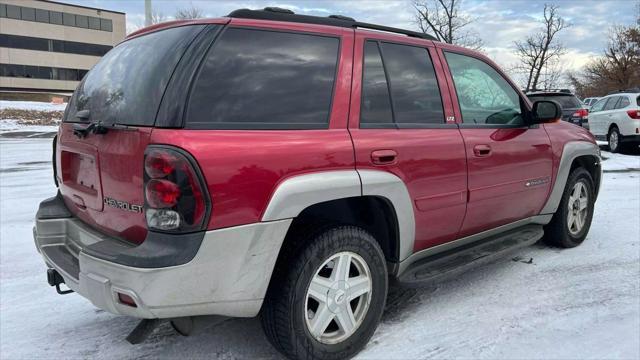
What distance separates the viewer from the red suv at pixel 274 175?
2273 millimetres

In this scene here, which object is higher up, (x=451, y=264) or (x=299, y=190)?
(x=299, y=190)

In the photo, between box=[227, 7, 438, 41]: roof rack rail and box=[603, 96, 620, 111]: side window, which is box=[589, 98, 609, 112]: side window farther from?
box=[227, 7, 438, 41]: roof rack rail

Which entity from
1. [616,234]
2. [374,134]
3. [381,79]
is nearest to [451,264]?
[374,134]

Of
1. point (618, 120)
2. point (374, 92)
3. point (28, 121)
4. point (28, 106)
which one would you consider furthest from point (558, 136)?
point (28, 106)

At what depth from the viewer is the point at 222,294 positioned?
2375mm

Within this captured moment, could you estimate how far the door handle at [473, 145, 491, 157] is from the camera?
351 centimetres

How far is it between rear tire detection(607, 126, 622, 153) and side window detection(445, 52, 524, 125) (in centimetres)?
1125

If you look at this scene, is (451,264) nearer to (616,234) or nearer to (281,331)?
(281,331)

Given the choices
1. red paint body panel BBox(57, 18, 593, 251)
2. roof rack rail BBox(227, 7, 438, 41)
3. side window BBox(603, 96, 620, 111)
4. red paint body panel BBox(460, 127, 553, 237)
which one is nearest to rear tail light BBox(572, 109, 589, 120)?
side window BBox(603, 96, 620, 111)

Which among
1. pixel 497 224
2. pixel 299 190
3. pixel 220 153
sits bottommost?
pixel 497 224

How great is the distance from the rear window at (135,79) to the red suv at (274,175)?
14 millimetres

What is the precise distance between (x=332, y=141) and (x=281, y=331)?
3.35 feet

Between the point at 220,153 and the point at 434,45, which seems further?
the point at 434,45

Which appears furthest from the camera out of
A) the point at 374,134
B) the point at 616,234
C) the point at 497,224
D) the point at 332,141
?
the point at 616,234
